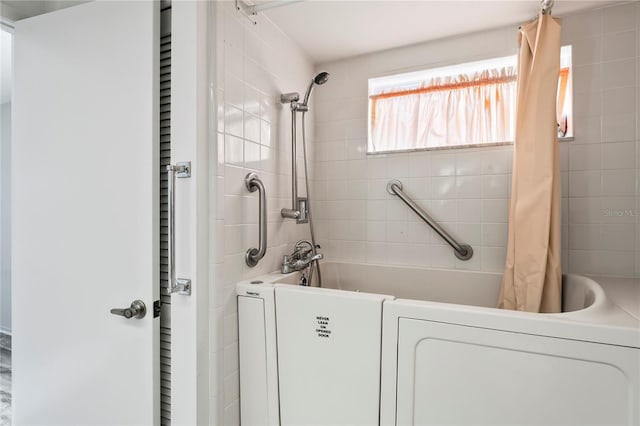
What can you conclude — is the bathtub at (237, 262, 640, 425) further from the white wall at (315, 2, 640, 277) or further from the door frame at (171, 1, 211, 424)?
the white wall at (315, 2, 640, 277)

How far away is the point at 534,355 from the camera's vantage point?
1.04 meters

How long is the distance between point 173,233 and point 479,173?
174 centimetres

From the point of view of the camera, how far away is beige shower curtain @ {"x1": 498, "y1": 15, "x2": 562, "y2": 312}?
1.51 m

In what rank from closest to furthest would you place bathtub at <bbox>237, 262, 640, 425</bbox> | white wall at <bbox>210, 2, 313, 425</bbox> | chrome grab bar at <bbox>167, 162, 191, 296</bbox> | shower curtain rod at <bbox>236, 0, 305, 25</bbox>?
bathtub at <bbox>237, 262, 640, 425</bbox> → chrome grab bar at <bbox>167, 162, 191, 296</bbox> → white wall at <bbox>210, 2, 313, 425</bbox> → shower curtain rod at <bbox>236, 0, 305, 25</bbox>

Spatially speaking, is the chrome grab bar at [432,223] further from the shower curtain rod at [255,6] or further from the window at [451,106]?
the shower curtain rod at [255,6]

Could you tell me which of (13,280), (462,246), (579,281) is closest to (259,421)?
(13,280)

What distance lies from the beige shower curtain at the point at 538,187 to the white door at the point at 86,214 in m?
1.67

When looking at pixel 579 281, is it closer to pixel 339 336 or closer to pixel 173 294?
pixel 339 336

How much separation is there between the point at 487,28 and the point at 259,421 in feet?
8.14

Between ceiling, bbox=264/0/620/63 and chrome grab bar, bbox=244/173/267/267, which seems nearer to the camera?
chrome grab bar, bbox=244/173/267/267

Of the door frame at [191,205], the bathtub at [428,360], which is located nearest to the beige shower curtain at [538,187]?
the bathtub at [428,360]

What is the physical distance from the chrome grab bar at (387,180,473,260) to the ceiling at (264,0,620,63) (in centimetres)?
94

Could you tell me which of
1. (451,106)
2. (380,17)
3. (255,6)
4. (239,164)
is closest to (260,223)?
(239,164)

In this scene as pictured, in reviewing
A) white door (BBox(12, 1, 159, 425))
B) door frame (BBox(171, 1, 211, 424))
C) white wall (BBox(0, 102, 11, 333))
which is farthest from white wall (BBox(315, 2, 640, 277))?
white wall (BBox(0, 102, 11, 333))
